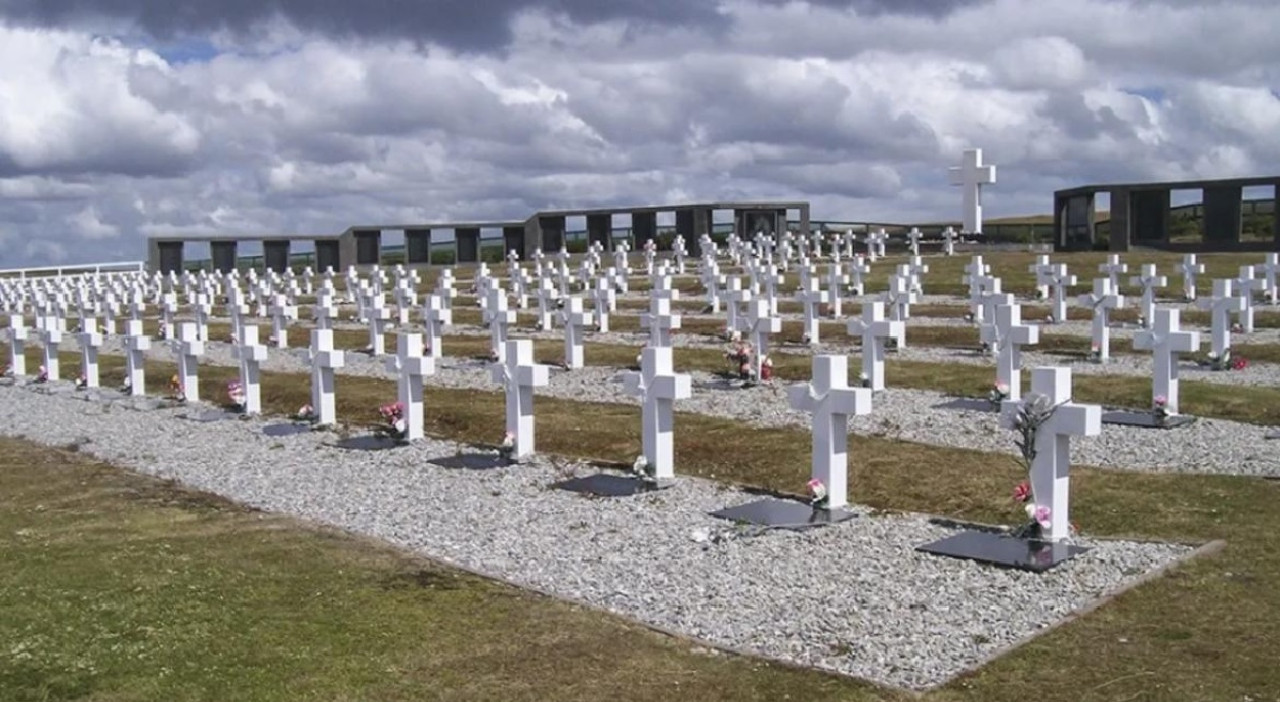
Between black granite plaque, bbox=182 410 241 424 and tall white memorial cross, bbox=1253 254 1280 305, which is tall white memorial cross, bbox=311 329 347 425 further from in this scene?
tall white memorial cross, bbox=1253 254 1280 305

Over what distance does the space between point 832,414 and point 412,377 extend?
20.0ft

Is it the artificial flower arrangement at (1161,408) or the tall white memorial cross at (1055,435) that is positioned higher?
the tall white memorial cross at (1055,435)

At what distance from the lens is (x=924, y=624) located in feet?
25.6

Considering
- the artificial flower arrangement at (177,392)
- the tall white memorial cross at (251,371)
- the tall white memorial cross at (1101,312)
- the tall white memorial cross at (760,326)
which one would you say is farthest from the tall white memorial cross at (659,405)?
the tall white memorial cross at (1101,312)

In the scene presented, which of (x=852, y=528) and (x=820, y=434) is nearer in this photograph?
(x=852, y=528)

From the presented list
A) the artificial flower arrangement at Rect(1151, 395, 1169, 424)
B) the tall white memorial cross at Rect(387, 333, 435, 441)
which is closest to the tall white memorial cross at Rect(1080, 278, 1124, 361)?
the artificial flower arrangement at Rect(1151, 395, 1169, 424)

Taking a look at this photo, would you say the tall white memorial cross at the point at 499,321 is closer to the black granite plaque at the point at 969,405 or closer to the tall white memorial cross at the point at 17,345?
the tall white memorial cross at the point at 17,345

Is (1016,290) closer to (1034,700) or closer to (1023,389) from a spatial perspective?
(1023,389)

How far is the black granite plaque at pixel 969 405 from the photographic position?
15.9 meters

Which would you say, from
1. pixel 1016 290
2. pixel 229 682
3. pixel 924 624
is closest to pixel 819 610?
pixel 924 624

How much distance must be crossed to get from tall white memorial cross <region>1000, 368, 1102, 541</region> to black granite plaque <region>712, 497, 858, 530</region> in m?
1.63

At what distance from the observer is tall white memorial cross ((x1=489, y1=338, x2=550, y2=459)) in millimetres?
14195

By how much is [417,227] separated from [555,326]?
78.8 feet

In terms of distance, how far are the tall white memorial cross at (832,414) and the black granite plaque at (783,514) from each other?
0.75ft
